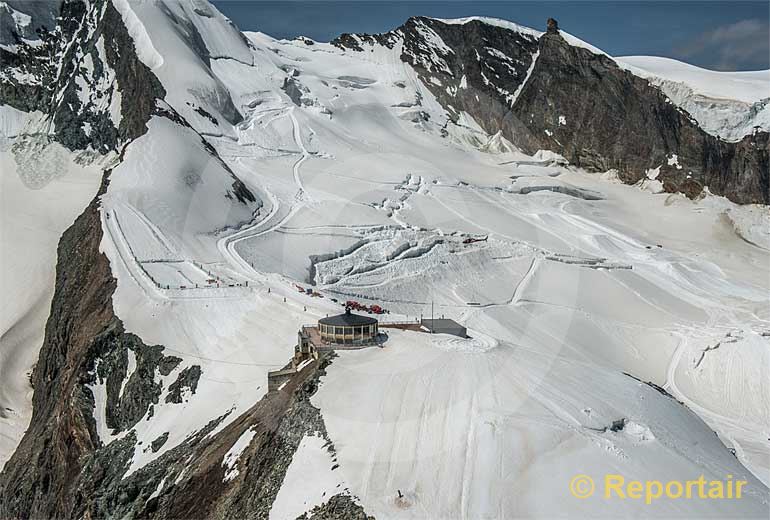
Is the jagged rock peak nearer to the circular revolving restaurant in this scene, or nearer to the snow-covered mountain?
the snow-covered mountain

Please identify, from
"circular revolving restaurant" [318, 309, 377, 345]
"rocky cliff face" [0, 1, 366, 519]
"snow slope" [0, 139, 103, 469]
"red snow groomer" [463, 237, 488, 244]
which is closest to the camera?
"rocky cliff face" [0, 1, 366, 519]

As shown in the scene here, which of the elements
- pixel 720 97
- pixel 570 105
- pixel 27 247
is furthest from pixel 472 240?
pixel 720 97

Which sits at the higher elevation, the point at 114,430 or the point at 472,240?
the point at 472,240

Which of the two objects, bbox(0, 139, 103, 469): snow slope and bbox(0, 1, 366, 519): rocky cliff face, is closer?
bbox(0, 1, 366, 519): rocky cliff face

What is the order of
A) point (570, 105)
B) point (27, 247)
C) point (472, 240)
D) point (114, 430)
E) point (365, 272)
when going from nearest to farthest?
point (114, 430) → point (365, 272) → point (27, 247) → point (472, 240) → point (570, 105)

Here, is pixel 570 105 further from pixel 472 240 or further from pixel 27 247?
pixel 27 247

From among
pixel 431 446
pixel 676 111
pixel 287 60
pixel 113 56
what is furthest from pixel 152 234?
pixel 676 111

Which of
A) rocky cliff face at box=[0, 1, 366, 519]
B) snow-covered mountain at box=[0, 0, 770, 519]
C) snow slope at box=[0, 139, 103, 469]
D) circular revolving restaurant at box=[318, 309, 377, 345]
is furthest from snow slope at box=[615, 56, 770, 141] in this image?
circular revolving restaurant at box=[318, 309, 377, 345]
